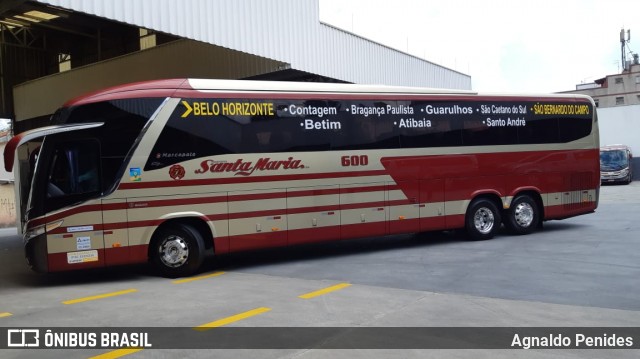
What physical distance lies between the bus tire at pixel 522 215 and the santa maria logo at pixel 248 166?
585 cm

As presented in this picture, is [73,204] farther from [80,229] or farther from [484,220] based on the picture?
[484,220]

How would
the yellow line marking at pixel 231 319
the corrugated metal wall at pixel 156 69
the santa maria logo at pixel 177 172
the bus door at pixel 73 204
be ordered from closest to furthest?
the yellow line marking at pixel 231 319
the bus door at pixel 73 204
the santa maria logo at pixel 177 172
the corrugated metal wall at pixel 156 69

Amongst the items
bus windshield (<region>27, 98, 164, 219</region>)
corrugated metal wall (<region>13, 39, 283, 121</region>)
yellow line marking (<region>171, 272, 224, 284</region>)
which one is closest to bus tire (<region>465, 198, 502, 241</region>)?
yellow line marking (<region>171, 272, 224, 284</region>)

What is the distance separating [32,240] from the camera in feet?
28.8

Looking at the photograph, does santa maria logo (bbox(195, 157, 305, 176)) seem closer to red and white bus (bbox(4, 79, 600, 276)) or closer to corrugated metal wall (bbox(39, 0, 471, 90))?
red and white bus (bbox(4, 79, 600, 276))

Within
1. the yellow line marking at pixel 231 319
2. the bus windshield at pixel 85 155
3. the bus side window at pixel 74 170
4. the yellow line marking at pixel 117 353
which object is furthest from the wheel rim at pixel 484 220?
the yellow line marking at pixel 117 353

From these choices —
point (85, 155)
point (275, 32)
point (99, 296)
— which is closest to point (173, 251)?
point (99, 296)

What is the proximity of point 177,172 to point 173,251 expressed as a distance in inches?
55.2

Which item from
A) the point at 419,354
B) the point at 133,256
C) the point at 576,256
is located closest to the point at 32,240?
the point at 133,256

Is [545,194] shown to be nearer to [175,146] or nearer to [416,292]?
[416,292]

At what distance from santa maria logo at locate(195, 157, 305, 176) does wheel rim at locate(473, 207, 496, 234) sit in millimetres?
4798

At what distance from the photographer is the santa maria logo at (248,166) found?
969cm

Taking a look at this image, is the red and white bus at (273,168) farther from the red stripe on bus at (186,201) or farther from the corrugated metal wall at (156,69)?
the corrugated metal wall at (156,69)

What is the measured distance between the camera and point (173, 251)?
9492mm
